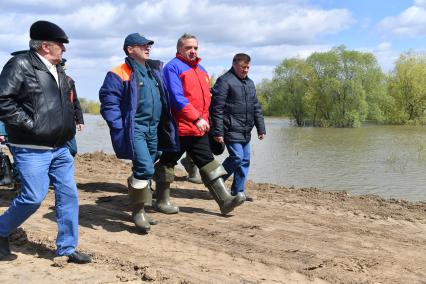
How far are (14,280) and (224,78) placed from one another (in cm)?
400

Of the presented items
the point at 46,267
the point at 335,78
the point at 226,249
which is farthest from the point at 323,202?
the point at 335,78

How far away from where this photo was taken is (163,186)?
6301 mm

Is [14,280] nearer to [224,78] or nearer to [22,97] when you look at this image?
[22,97]

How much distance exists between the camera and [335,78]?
50.0 meters

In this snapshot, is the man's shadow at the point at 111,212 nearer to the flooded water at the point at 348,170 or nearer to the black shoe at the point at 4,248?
the black shoe at the point at 4,248

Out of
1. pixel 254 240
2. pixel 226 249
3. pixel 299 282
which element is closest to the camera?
pixel 299 282

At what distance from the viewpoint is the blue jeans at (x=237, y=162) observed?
689cm

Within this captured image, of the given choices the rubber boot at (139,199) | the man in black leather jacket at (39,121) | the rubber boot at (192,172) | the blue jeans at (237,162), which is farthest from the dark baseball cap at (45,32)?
the rubber boot at (192,172)

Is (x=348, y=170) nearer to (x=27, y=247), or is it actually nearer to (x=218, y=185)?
(x=218, y=185)

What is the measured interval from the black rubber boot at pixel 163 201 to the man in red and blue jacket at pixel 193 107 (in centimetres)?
52

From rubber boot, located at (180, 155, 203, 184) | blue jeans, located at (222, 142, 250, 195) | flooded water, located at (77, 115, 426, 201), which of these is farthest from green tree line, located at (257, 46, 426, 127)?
blue jeans, located at (222, 142, 250, 195)

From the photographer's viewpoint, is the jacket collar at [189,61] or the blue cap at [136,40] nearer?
the blue cap at [136,40]

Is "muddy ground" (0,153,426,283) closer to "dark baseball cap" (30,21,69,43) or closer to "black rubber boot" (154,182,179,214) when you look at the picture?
"black rubber boot" (154,182,179,214)

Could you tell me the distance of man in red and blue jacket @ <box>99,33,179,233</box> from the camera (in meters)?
5.05
